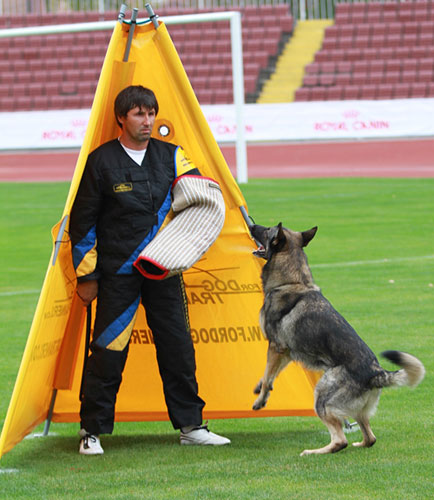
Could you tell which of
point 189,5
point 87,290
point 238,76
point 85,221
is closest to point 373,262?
point 87,290

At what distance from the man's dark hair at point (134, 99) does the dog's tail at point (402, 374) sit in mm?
1687

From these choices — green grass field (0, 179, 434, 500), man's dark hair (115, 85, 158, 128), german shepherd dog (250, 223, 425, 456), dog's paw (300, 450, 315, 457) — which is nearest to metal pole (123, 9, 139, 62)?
man's dark hair (115, 85, 158, 128)

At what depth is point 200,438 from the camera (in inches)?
202

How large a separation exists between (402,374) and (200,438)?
1.17 m

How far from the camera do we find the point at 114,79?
509 centimetres

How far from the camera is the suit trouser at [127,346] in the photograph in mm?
4863

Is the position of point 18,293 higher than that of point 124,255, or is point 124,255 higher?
point 124,255

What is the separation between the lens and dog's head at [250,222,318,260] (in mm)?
4961

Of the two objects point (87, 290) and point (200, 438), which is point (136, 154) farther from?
point (200, 438)

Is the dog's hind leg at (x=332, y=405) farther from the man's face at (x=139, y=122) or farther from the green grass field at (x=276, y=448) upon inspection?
the man's face at (x=139, y=122)

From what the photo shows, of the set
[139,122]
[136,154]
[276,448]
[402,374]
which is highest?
[139,122]

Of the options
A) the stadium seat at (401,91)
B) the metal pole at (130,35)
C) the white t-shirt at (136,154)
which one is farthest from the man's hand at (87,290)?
the stadium seat at (401,91)

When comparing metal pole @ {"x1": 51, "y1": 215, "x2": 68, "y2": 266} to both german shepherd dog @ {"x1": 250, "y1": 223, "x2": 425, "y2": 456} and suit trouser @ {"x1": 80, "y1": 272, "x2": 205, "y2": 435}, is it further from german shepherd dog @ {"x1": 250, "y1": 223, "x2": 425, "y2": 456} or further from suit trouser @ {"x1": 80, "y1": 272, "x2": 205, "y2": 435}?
german shepherd dog @ {"x1": 250, "y1": 223, "x2": 425, "y2": 456}

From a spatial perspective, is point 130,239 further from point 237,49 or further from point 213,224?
point 237,49
